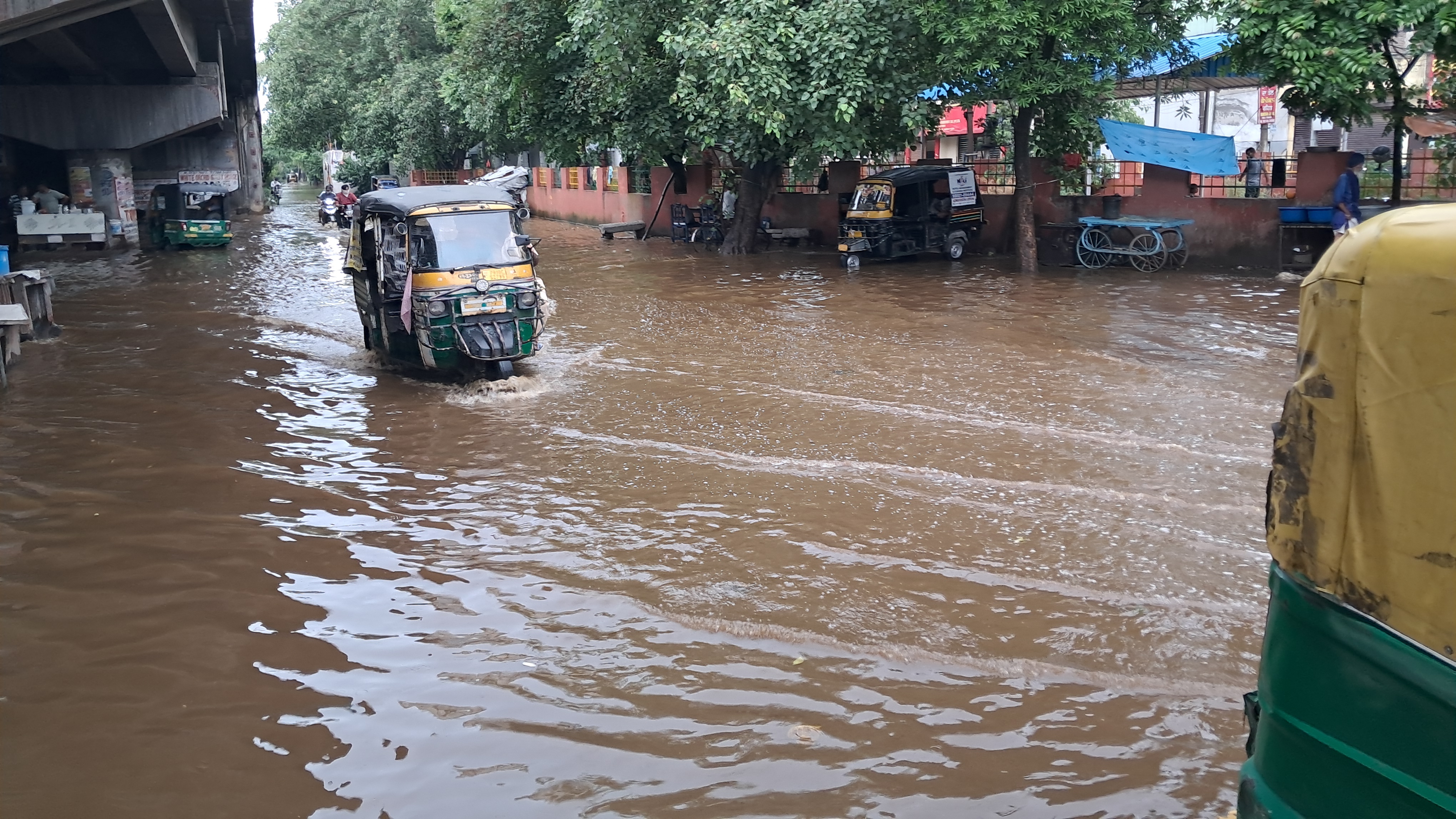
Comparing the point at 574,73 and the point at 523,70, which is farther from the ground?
the point at 523,70

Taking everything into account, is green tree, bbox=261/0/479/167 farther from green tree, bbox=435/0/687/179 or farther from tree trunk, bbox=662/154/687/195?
green tree, bbox=435/0/687/179

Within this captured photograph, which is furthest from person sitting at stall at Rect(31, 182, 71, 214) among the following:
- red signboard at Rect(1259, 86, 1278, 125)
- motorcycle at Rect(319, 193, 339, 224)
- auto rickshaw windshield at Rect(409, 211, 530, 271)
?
red signboard at Rect(1259, 86, 1278, 125)

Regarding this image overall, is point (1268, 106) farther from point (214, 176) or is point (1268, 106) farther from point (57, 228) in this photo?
point (214, 176)

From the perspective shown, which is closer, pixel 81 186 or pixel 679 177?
pixel 81 186

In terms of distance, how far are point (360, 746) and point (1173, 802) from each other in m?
3.29

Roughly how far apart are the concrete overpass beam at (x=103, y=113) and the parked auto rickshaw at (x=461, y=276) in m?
19.6

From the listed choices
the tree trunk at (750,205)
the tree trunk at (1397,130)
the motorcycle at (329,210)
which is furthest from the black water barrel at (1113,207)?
the motorcycle at (329,210)

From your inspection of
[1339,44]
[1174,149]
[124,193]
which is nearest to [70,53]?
[124,193]

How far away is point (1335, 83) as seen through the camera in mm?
14859

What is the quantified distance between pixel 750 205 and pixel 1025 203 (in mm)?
7333

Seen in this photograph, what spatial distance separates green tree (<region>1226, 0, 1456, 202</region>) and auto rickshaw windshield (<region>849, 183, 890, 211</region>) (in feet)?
21.5

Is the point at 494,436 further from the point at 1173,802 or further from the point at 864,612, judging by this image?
the point at 1173,802

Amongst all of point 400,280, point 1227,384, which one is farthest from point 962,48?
point 400,280

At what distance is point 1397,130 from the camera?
55.2ft
